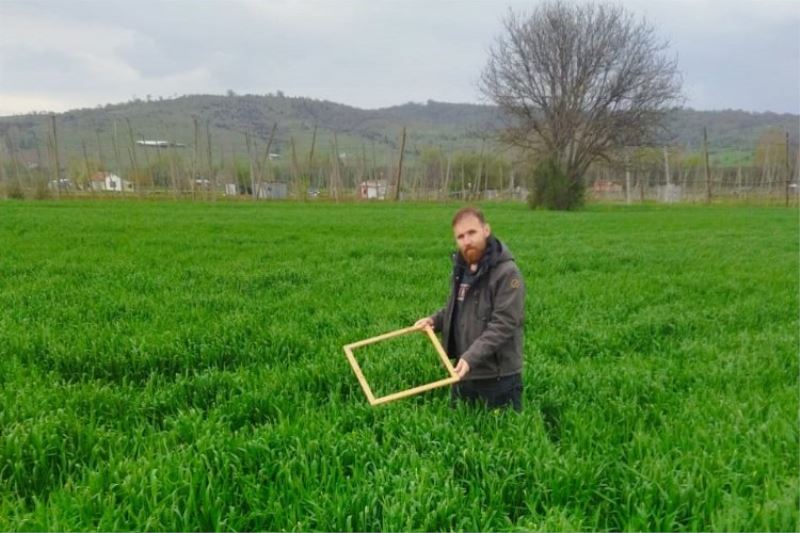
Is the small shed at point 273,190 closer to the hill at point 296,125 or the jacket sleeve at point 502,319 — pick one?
the hill at point 296,125

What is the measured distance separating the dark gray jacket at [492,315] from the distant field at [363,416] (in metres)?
0.33

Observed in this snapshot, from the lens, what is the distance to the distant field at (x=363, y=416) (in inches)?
100

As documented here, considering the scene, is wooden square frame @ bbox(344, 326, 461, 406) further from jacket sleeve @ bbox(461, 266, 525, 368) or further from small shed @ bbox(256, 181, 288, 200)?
small shed @ bbox(256, 181, 288, 200)

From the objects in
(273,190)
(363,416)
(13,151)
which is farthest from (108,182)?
(363,416)

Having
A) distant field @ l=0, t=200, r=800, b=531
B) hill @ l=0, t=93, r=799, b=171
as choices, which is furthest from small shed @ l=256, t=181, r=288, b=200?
distant field @ l=0, t=200, r=800, b=531

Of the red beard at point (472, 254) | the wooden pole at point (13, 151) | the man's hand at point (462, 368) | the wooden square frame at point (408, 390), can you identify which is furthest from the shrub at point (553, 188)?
the wooden pole at point (13, 151)

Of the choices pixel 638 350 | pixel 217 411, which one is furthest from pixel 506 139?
pixel 217 411

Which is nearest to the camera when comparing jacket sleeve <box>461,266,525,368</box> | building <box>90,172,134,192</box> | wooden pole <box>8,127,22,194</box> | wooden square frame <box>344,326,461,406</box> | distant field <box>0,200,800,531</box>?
distant field <box>0,200,800,531</box>

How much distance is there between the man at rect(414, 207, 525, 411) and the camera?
3.23 metres

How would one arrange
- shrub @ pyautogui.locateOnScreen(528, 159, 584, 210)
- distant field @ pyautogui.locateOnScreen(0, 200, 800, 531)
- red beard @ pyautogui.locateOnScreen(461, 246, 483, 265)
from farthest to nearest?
shrub @ pyautogui.locateOnScreen(528, 159, 584, 210) < red beard @ pyautogui.locateOnScreen(461, 246, 483, 265) < distant field @ pyautogui.locateOnScreen(0, 200, 800, 531)

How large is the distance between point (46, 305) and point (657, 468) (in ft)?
21.5

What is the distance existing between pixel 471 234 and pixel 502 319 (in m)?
0.52

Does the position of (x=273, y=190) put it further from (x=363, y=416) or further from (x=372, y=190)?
(x=363, y=416)

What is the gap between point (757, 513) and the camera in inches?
94.9
